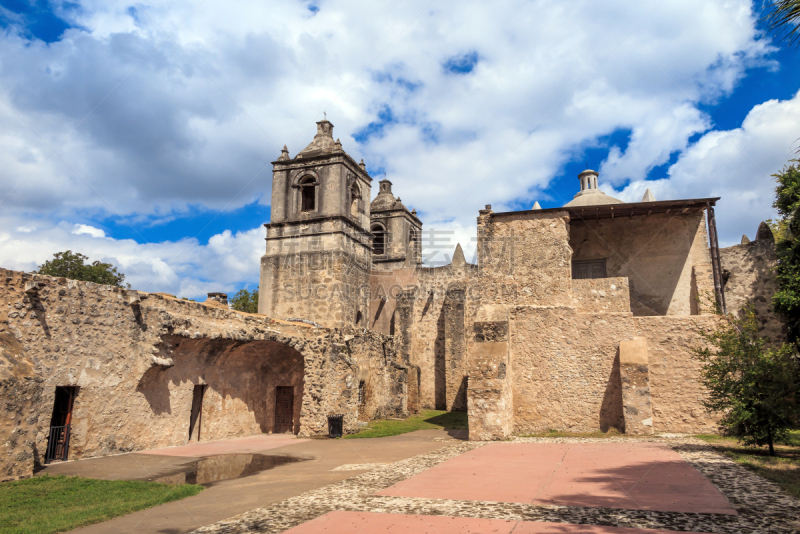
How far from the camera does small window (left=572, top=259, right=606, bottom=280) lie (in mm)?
16391

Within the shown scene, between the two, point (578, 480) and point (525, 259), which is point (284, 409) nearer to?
point (525, 259)

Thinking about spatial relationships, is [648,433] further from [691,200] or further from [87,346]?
[87,346]

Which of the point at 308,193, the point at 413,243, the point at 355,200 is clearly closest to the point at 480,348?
the point at 355,200

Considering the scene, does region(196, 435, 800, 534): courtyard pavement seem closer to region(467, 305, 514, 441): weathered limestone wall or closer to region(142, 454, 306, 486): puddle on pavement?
region(142, 454, 306, 486): puddle on pavement

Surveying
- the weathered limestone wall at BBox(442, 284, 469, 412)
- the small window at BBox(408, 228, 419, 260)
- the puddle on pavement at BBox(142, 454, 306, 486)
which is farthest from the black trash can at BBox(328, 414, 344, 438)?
the small window at BBox(408, 228, 419, 260)

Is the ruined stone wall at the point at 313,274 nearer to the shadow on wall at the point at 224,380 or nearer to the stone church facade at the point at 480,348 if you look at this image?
the stone church facade at the point at 480,348

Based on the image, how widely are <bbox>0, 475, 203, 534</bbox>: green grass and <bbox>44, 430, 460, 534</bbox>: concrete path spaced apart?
22cm

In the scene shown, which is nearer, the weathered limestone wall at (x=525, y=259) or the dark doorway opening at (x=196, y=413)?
the dark doorway opening at (x=196, y=413)

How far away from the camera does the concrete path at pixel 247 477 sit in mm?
5832

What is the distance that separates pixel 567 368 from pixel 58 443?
449 inches

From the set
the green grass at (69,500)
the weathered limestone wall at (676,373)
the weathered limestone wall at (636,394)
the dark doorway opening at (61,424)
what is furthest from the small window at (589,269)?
the dark doorway opening at (61,424)

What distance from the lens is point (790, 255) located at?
13227 mm

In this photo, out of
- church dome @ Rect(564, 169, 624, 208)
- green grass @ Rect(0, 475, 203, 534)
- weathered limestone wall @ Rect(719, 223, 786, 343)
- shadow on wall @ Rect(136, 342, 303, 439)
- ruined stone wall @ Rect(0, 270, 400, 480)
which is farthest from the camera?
church dome @ Rect(564, 169, 624, 208)

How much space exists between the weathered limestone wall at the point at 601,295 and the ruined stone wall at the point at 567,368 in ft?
2.26
